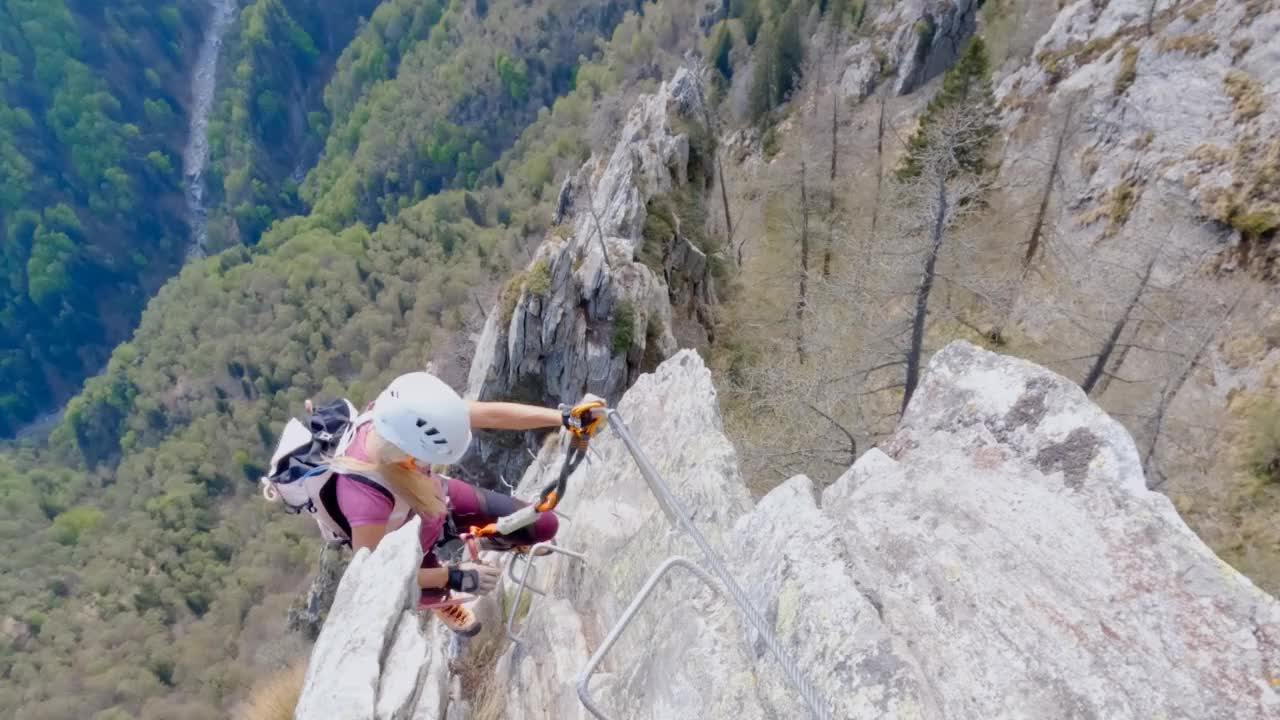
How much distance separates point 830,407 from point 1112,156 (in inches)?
628

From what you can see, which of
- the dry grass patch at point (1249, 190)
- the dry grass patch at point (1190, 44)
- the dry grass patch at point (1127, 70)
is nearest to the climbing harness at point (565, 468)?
the dry grass patch at point (1249, 190)

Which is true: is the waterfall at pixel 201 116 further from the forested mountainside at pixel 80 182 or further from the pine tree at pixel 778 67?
the pine tree at pixel 778 67

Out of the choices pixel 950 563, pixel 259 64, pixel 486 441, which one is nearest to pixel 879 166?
pixel 486 441

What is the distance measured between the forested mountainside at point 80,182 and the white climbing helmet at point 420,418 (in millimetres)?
166716

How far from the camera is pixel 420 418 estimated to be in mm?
4656

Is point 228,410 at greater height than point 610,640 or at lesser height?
lesser

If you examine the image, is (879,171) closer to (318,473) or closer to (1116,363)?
(1116,363)

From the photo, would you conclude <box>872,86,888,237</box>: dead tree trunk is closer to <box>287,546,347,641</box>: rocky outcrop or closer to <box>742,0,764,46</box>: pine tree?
<box>287,546,347,641</box>: rocky outcrop

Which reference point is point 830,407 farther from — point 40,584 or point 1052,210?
point 40,584

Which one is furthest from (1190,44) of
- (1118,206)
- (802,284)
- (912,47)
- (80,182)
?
(80,182)

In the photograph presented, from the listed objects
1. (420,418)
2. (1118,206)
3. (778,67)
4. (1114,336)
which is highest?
(420,418)

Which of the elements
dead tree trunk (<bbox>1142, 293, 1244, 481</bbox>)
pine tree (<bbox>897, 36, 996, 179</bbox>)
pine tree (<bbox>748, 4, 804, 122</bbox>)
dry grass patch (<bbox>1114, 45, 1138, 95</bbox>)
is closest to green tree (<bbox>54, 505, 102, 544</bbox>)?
pine tree (<bbox>748, 4, 804, 122</bbox>)

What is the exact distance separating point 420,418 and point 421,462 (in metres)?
0.62

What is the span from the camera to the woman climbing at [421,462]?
15.4ft
